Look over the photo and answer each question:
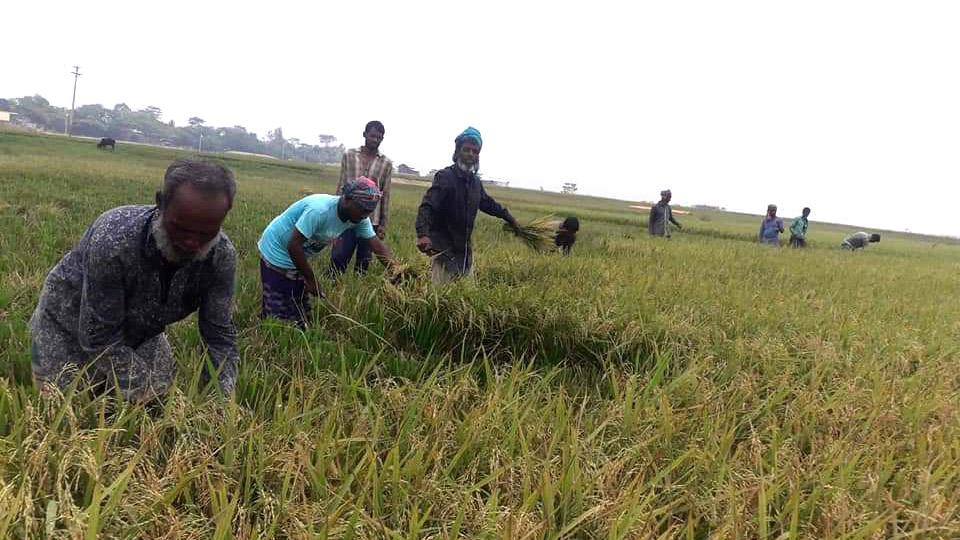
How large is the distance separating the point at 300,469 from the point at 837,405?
210 centimetres

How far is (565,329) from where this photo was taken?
9.42 feet

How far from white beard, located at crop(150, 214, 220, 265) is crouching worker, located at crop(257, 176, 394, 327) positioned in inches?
53.0

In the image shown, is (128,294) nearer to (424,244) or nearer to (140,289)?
(140,289)

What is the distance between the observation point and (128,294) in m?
1.73

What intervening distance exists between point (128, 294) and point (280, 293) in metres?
1.56

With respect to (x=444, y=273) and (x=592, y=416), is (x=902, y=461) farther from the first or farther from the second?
(x=444, y=273)

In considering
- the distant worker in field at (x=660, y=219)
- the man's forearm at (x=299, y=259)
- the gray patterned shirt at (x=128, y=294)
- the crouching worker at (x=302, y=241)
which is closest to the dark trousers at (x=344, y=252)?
the crouching worker at (x=302, y=241)

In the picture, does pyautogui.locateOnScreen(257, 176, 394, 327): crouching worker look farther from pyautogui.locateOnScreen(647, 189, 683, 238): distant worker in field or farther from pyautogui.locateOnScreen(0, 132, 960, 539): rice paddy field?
pyautogui.locateOnScreen(647, 189, 683, 238): distant worker in field

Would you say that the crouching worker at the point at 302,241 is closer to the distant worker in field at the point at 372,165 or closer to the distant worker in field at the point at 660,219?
the distant worker in field at the point at 372,165

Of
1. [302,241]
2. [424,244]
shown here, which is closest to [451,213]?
[424,244]

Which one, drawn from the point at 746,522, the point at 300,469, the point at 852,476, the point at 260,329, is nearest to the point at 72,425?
the point at 300,469

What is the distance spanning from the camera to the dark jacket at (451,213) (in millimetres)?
4086

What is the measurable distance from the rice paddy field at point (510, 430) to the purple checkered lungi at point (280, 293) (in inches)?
5.8

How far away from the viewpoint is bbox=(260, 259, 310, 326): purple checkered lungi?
327 centimetres
